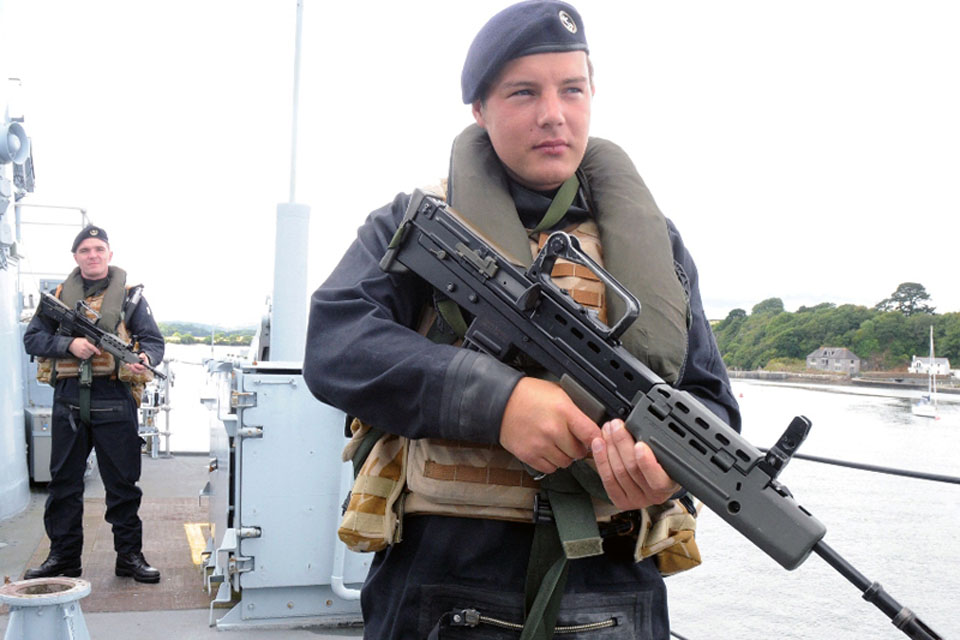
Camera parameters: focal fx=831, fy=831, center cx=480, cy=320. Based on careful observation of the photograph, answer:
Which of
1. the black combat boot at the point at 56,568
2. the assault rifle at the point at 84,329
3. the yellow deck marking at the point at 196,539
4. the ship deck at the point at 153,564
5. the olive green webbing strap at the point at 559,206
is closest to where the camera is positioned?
the olive green webbing strap at the point at 559,206

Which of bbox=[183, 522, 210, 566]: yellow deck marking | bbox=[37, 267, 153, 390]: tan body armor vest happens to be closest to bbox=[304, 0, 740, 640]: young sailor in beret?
bbox=[37, 267, 153, 390]: tan body armor vest

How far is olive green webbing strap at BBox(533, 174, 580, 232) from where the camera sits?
154 cm

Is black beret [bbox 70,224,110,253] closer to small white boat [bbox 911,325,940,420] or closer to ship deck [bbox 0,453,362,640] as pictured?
ship deck [bbox 0,453,362,640]

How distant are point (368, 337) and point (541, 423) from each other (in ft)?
1.05

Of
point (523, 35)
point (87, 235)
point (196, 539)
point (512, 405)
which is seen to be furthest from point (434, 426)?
point (196, 539)

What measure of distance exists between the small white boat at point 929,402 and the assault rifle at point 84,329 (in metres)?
3.95

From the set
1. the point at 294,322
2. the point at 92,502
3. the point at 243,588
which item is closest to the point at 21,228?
the point at 92,502

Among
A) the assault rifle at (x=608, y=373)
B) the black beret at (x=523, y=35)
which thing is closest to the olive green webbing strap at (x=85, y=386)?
the assault rifle at (x=608, y=373)

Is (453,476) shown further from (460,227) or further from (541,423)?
(460,227)

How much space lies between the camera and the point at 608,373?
1.34 metres

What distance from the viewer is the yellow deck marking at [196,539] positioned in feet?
17.0

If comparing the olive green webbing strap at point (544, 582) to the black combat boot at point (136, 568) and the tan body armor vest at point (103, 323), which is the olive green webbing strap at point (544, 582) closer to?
the black combat boot at point (136, 568)

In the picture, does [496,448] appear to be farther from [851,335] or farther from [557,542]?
[851,335]

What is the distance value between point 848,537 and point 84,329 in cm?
406
